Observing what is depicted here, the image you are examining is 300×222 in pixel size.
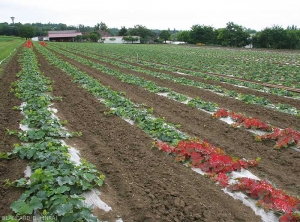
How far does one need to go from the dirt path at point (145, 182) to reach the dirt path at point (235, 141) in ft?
4.63

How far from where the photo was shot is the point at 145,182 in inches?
206

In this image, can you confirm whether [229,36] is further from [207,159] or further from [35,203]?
[35,203]

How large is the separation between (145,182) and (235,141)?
323cm

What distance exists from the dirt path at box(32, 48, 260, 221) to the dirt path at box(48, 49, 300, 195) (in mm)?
1411

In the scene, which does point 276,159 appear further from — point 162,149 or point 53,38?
point 53,38

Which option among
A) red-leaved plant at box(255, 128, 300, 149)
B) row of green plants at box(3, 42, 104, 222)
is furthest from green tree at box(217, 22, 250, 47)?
row of green plants at box(3, 42, 104, 222)

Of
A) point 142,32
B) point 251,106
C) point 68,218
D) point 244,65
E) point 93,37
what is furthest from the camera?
point 142,32

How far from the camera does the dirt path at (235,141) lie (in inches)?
224

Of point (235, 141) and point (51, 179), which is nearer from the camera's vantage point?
point (51, 179)

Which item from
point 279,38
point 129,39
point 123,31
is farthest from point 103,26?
point 279,38

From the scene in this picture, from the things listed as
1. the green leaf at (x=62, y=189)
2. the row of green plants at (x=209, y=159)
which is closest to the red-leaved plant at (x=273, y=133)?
the row of green plants at (x=209, y=159)

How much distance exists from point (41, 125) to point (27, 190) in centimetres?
339

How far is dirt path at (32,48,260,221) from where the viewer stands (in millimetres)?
4398

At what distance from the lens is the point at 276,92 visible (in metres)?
13.0
